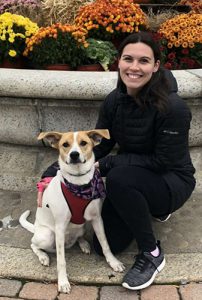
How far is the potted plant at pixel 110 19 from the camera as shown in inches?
186

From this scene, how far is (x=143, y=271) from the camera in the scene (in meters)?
2.95

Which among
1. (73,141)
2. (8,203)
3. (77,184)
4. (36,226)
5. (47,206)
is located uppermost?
(73,141)

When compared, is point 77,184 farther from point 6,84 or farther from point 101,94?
point 6,84

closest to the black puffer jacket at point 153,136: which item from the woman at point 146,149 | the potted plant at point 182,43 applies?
the woman at point 146,149

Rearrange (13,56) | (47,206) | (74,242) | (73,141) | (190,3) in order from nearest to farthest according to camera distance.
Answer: (73,141) → (47,206) → (74,242) → (13,56) → (190,3)

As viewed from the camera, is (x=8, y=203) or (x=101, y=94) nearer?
(x=101, y=94)

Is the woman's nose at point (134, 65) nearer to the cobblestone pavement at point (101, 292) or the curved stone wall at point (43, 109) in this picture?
the curved stone wall at point (43, 109)

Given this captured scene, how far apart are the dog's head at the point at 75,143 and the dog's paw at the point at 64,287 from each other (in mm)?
824

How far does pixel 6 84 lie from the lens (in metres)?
3.64

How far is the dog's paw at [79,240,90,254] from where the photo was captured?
10.8 ft

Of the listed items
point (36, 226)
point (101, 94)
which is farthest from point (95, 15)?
point (36, 226)

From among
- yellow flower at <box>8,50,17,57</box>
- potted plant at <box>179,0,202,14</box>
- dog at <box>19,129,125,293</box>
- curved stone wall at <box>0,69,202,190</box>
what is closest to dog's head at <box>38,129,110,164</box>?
dog at <box>19,129,125,293</box>

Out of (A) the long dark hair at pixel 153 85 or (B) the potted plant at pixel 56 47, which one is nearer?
(A) the long dark hair at pixel 153 85

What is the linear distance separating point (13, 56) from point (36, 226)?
2008 millimetres
